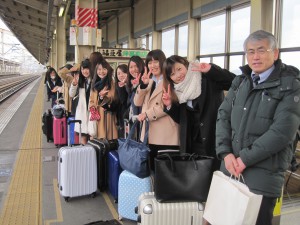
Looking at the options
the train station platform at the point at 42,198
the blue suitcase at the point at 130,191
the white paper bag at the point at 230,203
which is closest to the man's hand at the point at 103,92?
the train station platform at the point at 42,198

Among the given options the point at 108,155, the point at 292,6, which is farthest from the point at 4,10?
the point at 108,155

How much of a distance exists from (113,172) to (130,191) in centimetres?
58

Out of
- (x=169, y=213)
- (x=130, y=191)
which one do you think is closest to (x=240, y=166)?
(x=169, y=213)

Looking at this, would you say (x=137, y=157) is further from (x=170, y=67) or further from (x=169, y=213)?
(x=170, y=67)

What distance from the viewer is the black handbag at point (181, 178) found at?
234 centimetres

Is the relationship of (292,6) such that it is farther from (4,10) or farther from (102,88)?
(4,10)

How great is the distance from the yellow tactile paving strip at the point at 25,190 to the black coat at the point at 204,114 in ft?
5.30

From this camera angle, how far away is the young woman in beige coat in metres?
4.03

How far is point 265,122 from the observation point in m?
1.76

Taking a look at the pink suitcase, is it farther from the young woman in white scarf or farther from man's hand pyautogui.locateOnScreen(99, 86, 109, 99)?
the young woman in white scarf

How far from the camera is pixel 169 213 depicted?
2.43 m

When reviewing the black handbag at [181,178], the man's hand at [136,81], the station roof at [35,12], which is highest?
the station roof at [35,12]

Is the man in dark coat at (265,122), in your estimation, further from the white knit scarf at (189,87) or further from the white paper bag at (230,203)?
the white knit scarf at (189,87)

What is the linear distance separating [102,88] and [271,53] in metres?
2.58
